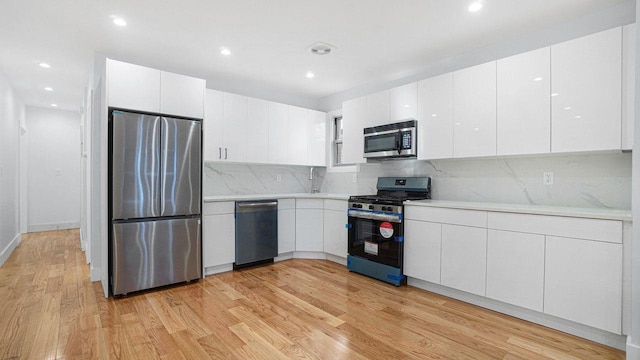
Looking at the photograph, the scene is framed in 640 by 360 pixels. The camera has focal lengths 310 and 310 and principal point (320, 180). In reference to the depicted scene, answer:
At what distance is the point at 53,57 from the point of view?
3506mm

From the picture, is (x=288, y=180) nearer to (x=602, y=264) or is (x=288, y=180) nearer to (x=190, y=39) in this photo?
(x=190, y=39)

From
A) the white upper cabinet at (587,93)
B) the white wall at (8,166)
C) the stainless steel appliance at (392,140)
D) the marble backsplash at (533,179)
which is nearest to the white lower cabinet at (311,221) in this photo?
the stainless steel appliance at (392,140)

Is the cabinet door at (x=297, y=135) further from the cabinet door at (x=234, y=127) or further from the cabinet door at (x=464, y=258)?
the cabinet door at (x=464, y=258)

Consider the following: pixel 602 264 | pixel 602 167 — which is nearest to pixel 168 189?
pixel 602 264

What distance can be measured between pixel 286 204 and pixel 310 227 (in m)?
0.47

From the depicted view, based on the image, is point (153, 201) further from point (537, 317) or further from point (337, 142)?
point (537, 317)

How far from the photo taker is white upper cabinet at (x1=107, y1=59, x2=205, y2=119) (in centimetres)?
292

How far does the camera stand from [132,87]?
2.99 meters

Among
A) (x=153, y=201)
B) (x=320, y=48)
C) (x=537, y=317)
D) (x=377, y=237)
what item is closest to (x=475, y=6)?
(x=320, y=48)

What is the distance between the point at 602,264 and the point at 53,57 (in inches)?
216

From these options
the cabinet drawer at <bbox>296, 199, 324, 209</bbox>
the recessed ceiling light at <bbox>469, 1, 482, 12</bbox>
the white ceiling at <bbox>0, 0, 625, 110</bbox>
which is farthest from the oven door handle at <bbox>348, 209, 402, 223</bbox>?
the recessed ceiling light at <bbox>469, 1, 482, 12</bbox>

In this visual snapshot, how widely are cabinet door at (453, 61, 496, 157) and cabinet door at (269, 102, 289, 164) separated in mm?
2330

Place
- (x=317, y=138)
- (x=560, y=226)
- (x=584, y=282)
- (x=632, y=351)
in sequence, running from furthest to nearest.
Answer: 1. (x=317, y=138)
2. (x=560, y=226)
3. (x=584, y=282)
4. (x=632, y=351)

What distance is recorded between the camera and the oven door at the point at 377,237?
326cm
